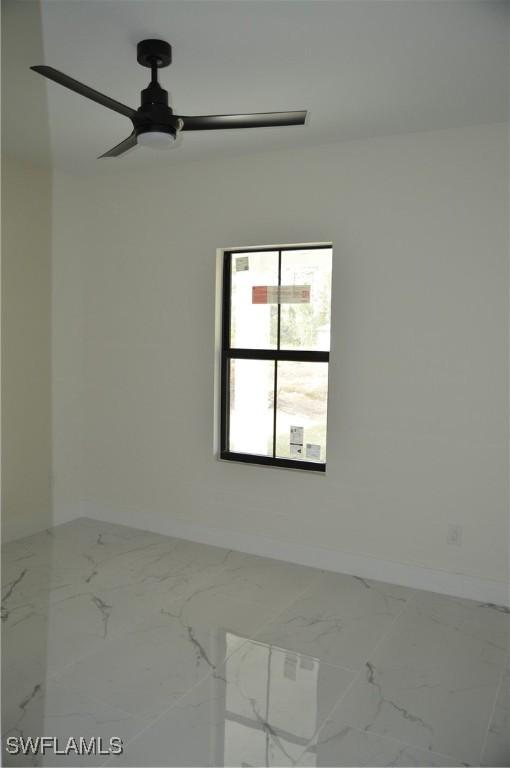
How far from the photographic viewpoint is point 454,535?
350 cm

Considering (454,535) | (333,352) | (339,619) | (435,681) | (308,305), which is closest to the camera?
(435,681)

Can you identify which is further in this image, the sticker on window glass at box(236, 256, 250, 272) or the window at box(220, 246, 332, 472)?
the sticker on window glass at box(236, 256, 250, 272)

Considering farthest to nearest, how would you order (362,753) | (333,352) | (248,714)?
(333,352) < (248,714) < (362,753)

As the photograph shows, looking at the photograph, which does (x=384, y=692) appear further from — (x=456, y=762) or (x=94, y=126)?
(x=94, y=126)

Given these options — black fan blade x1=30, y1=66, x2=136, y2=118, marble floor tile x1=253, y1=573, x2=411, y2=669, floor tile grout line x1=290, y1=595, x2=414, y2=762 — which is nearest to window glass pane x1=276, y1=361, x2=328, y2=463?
marble floor tile x1=253, y1=573, x2=411, y2=669

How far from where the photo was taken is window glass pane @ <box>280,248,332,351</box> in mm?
3961

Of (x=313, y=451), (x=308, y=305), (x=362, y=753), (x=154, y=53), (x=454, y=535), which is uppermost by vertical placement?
(x=154, y=53)

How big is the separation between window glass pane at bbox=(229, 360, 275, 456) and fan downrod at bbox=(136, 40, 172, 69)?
6.60 feet

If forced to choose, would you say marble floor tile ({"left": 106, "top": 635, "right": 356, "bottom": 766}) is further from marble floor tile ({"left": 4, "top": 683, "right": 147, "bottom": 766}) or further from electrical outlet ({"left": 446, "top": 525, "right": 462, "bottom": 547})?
electrical outlet ({"left": 446, "top": 525, "right": 462, "bottom": 547})

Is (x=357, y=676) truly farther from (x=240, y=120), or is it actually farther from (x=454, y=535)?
(x=240, y=120)

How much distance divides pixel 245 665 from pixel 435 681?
Answer: 83cm

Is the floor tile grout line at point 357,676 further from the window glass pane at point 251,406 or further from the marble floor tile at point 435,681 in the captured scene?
the window glass pane at point 251,406

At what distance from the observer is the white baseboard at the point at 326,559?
Answer: 3.45 meters

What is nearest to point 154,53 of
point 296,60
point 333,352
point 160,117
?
point 160,117
